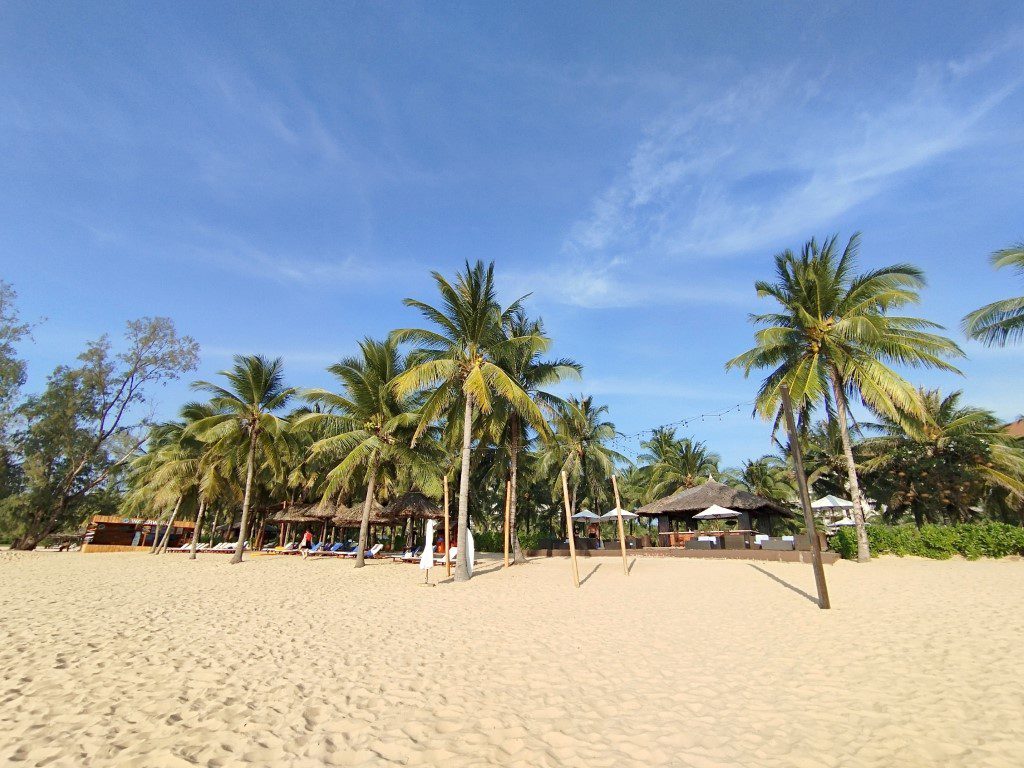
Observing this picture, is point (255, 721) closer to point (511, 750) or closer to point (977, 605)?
point (511, 750)

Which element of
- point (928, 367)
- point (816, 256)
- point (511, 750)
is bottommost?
point (511, 750)

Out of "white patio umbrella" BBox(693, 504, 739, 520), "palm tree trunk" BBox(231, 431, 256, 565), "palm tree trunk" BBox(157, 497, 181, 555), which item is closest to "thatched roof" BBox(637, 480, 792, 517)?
"white patio umbrella" BBox(693, 504, 739, 520)

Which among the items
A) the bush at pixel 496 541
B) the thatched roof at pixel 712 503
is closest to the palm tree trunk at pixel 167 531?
the bush at pixel 496 541

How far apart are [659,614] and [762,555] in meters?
12.5

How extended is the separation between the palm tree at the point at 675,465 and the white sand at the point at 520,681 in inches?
975

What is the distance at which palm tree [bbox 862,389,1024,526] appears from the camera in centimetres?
2136

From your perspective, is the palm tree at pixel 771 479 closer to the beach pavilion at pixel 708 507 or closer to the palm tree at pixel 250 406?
the beach pavilion at pixel 708 507

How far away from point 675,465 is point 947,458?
16.0 m

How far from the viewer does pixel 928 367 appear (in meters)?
16.4

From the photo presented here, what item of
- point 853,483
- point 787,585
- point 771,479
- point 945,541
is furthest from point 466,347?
point 771,479

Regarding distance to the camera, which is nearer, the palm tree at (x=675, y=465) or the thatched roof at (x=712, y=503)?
the thatched roof at (x=712, y=503)

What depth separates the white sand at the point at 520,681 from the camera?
12.1 ft

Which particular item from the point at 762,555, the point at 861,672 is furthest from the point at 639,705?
the point at 762,555

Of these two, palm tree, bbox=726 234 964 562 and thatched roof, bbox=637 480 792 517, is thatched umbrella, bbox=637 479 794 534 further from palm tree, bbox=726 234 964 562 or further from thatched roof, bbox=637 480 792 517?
palm tree, bbox=726 234 964 562
